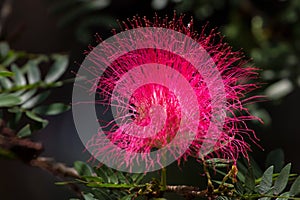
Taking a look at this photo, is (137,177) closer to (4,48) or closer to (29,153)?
(29,153)

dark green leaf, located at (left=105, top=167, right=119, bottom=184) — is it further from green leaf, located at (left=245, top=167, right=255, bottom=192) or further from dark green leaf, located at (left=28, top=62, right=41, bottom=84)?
dark green leaf, located at (left=28, top=62, right=41, bottom=84)

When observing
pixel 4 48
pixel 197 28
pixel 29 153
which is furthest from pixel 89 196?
pixel 197 28

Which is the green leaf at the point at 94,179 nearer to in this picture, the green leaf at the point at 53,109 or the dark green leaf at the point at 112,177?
the dark green leaf at the point at 112,177

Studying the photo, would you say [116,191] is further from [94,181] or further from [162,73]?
[162,73]

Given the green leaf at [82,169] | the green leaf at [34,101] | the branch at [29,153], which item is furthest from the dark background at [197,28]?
the green leaf at [82,169]

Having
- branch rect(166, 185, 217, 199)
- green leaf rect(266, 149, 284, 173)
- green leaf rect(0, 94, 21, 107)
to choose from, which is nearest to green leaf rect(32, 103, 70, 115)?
green leaf rect(0, 94, 21, 107)

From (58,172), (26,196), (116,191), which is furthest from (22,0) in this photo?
(116,191)

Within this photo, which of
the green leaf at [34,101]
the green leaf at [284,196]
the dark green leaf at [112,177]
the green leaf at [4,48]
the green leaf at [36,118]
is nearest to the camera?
the green leaf at [284,196]

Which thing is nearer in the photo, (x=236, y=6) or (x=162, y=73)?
(x=162, y=73)

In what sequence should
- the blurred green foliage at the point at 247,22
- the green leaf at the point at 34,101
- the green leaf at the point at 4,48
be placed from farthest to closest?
the blurred green foliage at the point at 247,22 → the green leaf at the point at 4,48 → the green leaf at the point at 34,101
